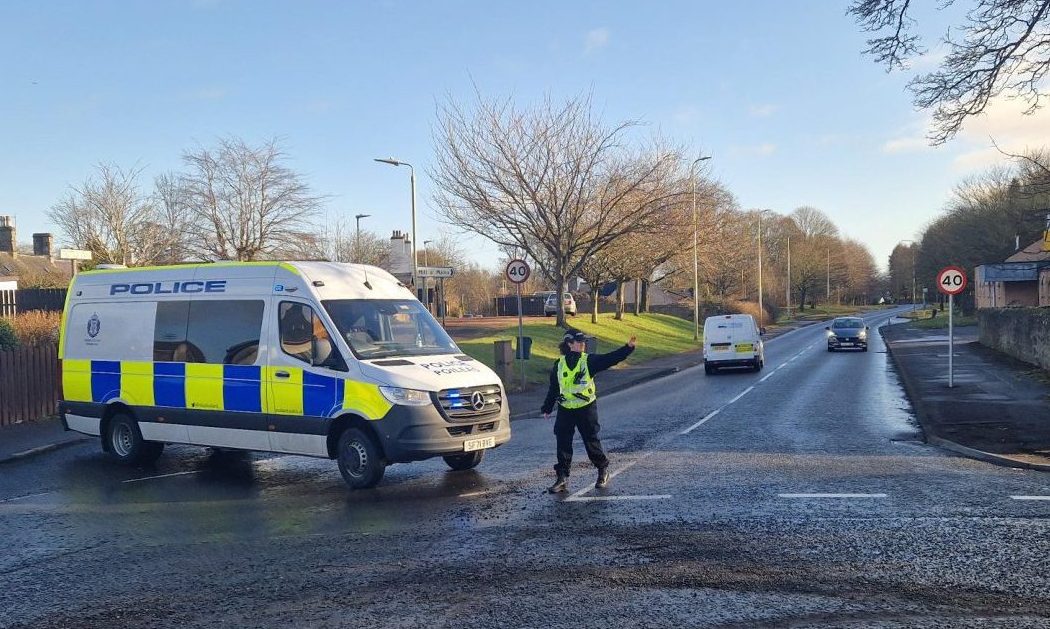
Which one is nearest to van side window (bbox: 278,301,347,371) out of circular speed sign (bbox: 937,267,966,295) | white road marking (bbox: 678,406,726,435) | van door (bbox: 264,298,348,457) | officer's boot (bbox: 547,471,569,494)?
van door (bbox: 264,298,348,457)

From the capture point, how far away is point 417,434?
29.1 ft

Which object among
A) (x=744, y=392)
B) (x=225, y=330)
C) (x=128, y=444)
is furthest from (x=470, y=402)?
(x=744, y=392)

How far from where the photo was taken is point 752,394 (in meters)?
19.5

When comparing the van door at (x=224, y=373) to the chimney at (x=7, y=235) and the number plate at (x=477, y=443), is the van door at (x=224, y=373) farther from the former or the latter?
the chimney at (x=7, y=235)

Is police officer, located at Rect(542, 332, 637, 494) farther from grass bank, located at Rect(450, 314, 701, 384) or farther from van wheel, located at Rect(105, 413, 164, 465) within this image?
grass bank, located at Rect(450, 314, 701, 384)

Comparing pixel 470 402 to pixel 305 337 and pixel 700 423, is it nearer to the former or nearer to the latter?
pixel 305 337

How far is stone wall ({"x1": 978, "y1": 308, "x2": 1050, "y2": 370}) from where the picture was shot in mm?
21878

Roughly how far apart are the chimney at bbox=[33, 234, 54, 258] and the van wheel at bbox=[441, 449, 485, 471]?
49.8 metres

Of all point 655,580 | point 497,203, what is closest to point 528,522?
point 655,580

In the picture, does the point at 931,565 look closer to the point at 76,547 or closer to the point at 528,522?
the point at 528,522

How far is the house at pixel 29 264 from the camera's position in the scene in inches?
1533

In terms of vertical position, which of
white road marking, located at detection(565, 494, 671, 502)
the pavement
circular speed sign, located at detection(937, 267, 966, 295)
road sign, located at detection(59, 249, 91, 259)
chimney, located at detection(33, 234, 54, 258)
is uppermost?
chimney, located at detection(33, 234, 54, 258)

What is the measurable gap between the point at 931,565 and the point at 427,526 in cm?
396

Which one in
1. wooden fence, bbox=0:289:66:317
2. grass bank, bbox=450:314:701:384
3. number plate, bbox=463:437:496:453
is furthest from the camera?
wooden fence, bbox=0:289:66:317
